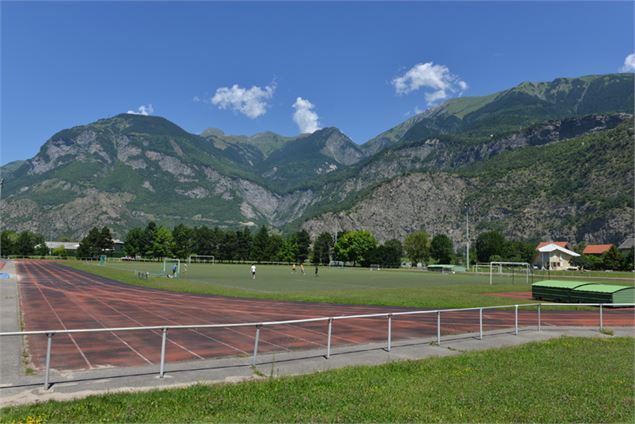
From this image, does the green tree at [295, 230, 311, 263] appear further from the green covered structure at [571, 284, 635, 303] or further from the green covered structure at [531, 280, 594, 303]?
the green covered structure at [571, 284, 635, 303]

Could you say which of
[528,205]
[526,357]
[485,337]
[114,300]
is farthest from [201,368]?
[528,205]

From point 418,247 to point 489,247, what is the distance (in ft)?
76.2

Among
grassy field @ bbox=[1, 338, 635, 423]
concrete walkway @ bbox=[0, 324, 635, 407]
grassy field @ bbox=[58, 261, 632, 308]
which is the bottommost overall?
grassy field @ bbox=[58, 261, 632, 308]

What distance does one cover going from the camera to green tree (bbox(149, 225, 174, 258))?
482 feet

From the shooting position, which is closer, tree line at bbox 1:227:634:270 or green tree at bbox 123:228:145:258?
tree line at bbox 1:227:634:270

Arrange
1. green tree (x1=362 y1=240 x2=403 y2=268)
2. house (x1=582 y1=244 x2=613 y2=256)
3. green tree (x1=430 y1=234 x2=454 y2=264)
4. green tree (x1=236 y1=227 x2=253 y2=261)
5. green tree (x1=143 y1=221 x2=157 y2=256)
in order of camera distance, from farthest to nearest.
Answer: green tree (x1=143 y1=221 x2=157 y2=256) → green tree (x1=430 y1=234 x2=454 y2=264) → green tree (x1=236 y1=227 x2=253 y2=261) → house (x1=582 y1=244 x2=613 y2=256) → green tree (x1=362 y1=240 x2=403 y2=268)

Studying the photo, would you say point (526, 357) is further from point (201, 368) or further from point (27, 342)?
point (27, 342)

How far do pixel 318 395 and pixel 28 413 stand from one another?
488 cm

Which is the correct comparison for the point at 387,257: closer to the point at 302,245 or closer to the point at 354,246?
the point at 354,246

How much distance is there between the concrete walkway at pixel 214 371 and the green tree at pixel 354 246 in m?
122

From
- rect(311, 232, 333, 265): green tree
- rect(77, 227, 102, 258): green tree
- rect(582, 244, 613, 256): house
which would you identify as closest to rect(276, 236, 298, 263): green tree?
rect(311, 232, 333, 265): green tree

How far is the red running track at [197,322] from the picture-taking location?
501 inches

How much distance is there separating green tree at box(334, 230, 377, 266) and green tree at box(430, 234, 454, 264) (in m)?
25.3

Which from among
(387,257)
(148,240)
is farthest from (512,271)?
(148,240)
